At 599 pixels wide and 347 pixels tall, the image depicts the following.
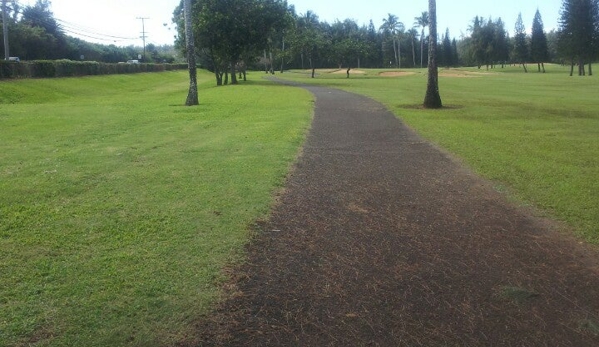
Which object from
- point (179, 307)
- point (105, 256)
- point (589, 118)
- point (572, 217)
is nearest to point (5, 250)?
point (105, 256)

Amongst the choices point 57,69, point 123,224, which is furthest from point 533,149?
point 57,69

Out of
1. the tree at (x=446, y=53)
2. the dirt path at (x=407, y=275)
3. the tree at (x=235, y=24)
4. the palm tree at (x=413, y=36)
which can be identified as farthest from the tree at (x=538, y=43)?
the dirt path at (x=407, y=275)

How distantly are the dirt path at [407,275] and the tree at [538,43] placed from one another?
9307cm

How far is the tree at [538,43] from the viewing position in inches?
3593

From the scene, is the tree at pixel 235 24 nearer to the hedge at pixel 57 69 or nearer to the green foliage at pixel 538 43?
the hedge at pixel 57 69

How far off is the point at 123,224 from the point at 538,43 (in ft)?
320

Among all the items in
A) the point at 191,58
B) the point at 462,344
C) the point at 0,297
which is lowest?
the point at 462,344

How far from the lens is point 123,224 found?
5.78 meters

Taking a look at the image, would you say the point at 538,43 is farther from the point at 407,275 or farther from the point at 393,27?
the point at 407,275

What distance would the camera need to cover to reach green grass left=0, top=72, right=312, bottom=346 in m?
3.69

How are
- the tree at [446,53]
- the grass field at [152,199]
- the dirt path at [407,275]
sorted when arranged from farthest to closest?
the tree at [446,53] → the grass field at [152,199] → the dirt path at [407,275]

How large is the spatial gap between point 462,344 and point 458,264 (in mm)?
1421

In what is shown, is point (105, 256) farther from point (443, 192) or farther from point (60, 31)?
point (60, 31)

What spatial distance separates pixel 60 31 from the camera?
75250mm
